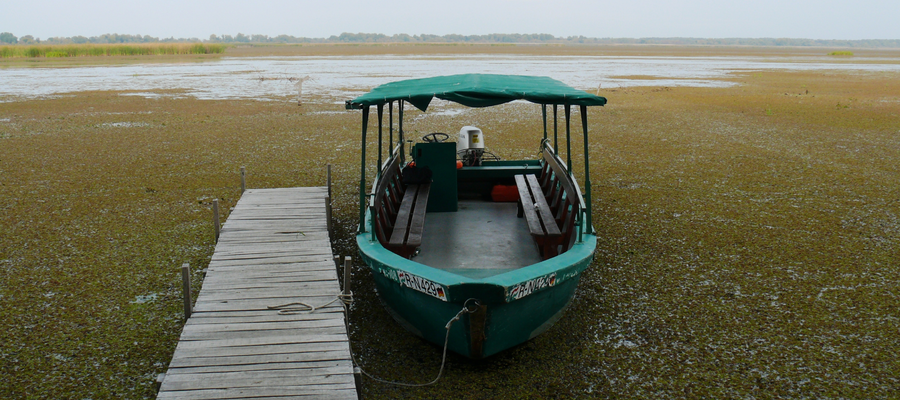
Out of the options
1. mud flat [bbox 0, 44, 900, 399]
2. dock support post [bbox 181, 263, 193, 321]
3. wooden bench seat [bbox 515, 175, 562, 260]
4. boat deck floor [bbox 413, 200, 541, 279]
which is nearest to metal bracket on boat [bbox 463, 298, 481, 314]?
mud flat [bbox 0, 44, 900, 399]

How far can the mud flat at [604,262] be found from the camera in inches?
186

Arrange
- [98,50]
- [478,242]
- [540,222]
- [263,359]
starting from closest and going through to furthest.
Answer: [263,359], [540,222], [478,242], [98,50]

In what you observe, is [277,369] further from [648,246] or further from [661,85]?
[661,85]

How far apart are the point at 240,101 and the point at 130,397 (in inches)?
753

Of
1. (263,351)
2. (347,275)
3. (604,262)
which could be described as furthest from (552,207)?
(263,351)

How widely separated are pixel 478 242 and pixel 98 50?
62943 millimetres

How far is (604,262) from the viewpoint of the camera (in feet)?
22.9

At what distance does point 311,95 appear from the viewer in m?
24.1

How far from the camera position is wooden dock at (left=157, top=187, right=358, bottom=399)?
3.70 meters

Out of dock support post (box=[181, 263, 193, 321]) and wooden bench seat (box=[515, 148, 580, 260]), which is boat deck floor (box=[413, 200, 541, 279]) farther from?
dock support post (box=[181, 263, 193, 321])

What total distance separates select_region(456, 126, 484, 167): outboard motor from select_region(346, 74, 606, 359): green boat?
0.06 feet

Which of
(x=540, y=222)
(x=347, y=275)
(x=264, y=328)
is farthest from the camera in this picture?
(x=540, y=222)

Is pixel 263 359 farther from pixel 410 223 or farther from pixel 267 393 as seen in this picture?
pixel 410 223

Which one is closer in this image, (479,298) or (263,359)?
(263,359)
